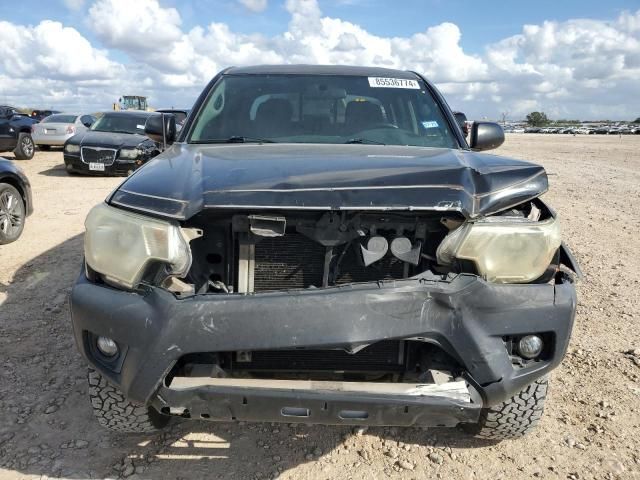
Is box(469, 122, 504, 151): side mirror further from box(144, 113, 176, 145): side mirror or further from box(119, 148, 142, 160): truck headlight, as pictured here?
box(119, 148, 142, 160): truck headlight

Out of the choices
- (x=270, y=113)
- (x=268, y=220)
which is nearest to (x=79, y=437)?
(x=268, y=220)


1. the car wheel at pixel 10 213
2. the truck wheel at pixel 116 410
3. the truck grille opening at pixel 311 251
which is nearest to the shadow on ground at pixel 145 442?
the truck wheel at pixel 116 410

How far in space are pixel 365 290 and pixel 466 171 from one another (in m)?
0.69

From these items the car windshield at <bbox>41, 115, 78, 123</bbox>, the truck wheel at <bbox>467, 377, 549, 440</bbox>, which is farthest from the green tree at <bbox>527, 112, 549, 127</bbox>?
the truck wheel at <bbox>467, 377, 549, 440</bbox>

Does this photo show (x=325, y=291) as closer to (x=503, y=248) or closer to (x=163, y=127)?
(x=503, y=248)

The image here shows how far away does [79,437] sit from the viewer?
2607 millimetres

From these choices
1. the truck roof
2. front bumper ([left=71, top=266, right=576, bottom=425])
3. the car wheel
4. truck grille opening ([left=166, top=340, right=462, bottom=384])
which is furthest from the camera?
the car wheel

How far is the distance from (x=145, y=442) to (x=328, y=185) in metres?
1.62

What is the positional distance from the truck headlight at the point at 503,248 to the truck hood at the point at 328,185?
0.08m

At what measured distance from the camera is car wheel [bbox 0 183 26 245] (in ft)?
19.4

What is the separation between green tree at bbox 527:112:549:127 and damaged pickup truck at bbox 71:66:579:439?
11590 cm

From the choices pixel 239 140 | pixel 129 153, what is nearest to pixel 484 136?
pixel 239 140

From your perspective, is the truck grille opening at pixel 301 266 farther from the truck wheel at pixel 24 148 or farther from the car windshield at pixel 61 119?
the car windshield at pixel 61 119

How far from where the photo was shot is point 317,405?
6.22ft
